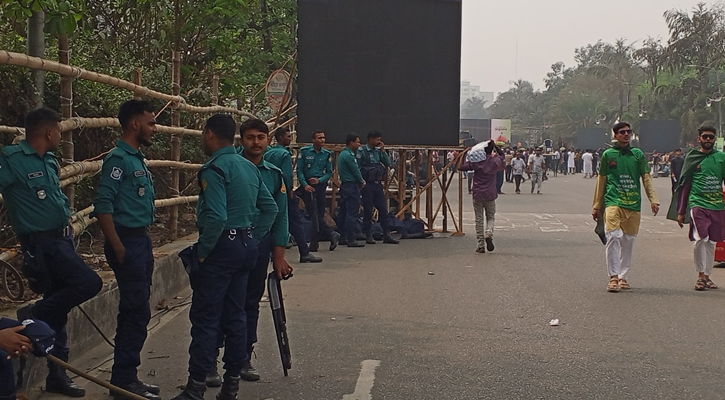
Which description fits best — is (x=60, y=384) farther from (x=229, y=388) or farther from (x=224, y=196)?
(x=224, y=196)

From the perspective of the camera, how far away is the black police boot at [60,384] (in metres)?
5.87

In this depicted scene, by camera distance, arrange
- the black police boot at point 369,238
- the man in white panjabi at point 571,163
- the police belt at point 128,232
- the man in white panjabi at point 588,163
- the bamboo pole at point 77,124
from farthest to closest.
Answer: the man in white panjabi at point 571,163, the man in white panjabi at point 588,163, the black police boot at point 369,238, the bamboo pole at point 77,124, the police belt at point 128,232

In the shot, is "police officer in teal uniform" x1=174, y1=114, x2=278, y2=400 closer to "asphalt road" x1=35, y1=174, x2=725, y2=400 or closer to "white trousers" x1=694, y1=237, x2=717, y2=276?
"asphalt road" x1=35, y1=174, x2=725, y2=400

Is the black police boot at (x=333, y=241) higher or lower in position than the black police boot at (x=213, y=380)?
lower

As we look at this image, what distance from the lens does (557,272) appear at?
1169 cm

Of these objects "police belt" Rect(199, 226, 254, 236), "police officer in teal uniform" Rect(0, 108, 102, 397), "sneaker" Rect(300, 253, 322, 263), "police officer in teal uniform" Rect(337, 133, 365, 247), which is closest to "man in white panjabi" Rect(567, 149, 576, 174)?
"police officer in teal uniform" Rect(337, 133, 365, 247)

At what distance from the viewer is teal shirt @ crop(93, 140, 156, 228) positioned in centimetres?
570

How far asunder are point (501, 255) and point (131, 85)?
646 cm

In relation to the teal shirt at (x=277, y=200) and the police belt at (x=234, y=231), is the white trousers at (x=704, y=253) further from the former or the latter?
the police belt at (x=234, y=231)

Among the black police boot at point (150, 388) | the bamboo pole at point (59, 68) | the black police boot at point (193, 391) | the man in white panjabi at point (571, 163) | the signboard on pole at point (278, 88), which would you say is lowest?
the man in white panjabi at point (571, 163)

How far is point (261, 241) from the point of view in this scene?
6273 mm

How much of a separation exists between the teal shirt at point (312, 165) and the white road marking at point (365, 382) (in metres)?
7.34

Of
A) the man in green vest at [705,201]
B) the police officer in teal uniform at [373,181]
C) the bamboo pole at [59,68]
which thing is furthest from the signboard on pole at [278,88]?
the man in green vest at [705,201]

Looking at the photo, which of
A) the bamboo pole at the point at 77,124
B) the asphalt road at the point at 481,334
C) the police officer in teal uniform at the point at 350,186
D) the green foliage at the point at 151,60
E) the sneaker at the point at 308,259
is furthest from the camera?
the police officer in teal uniform at the point at 350,186
